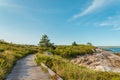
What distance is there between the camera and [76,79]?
1083cm

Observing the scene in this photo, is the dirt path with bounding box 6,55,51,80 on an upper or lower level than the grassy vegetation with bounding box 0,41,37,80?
lower

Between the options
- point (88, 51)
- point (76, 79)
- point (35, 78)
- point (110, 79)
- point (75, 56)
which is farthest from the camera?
point (88, 51)

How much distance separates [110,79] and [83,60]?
36.6m

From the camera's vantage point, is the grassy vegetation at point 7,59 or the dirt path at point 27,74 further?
the grassy vegetation at point 7,59

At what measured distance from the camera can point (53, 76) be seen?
12.1 metres

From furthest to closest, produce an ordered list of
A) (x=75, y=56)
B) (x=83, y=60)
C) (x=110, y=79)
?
(x=75, y=56)
(x=83, y=60)
(x=110, y=79)

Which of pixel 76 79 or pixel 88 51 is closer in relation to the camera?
pixel 76 79

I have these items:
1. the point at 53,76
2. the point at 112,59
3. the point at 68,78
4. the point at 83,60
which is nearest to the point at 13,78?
the point at 53,76

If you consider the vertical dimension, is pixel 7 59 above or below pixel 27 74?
above

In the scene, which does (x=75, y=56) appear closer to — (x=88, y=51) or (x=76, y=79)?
(x=88, y=51)

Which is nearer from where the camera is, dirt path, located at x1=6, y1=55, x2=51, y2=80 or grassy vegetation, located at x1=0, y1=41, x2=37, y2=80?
dirt path, located at x1=6, y1=55, x2=51, y2=80

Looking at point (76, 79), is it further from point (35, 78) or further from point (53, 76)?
point (35, 78)

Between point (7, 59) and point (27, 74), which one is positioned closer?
point (27, 74)

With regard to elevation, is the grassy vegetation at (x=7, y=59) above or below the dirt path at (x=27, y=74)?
above
